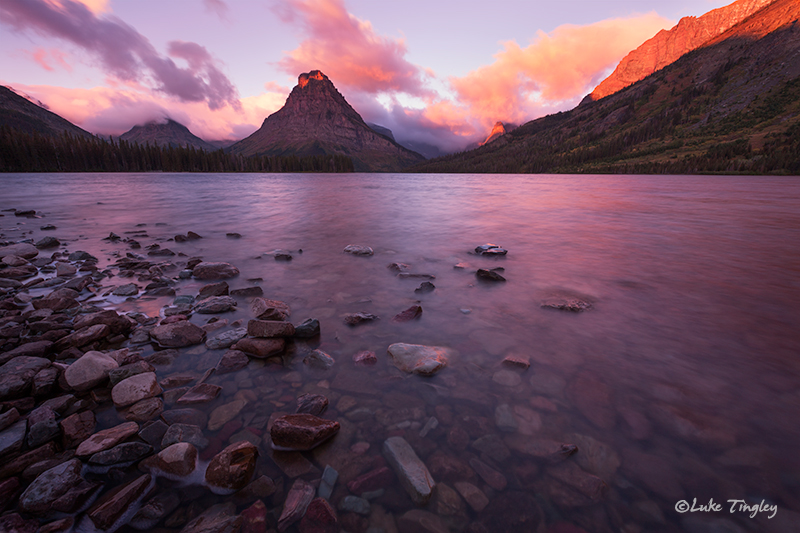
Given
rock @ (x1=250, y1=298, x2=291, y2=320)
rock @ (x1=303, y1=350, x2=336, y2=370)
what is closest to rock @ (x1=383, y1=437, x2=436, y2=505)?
rock @ (x1=303, y1=350, x2=336, y2=370)

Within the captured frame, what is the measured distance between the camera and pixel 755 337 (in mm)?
5809

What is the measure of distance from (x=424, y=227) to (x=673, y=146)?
618ft

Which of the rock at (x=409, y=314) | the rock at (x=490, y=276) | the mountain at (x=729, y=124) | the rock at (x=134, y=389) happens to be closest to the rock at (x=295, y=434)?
the rock at (x=134, y=389)

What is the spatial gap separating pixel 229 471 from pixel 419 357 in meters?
2.94

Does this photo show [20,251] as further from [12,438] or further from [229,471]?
[229,471]

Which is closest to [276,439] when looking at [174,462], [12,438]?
[174,462]

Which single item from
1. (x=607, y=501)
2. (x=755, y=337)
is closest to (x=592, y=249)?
(x=755, y=337)

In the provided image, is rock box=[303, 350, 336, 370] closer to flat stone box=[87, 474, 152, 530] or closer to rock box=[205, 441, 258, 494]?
rock box=[205, 441, 258, 494]

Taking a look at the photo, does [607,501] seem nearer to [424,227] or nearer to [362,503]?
[362,503]

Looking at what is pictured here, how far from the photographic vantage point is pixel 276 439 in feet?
11.7

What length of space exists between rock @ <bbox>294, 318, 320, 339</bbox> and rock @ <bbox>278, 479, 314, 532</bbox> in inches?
117

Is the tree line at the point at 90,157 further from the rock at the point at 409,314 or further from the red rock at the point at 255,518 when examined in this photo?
the red rock at the point at 255,518

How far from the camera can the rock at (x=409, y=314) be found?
6.71 m

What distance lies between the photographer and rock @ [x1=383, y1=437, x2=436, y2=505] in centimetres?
308
